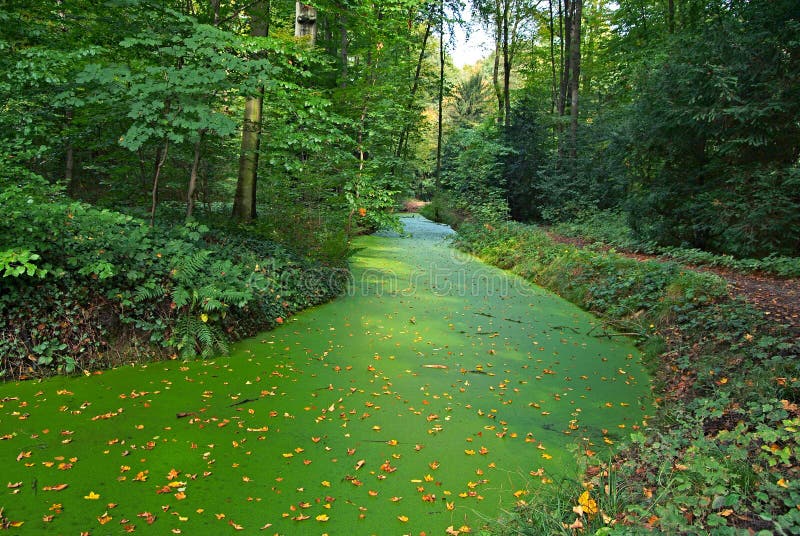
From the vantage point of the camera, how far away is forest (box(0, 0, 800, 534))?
256cm

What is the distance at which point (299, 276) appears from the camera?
601 cm

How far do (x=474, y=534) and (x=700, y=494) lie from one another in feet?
3.28

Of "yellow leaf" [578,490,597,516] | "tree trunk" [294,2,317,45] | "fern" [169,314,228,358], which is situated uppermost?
"tree trunk" [294,2,317,45]

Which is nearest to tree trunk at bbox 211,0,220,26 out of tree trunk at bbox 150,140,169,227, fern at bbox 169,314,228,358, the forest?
the forest

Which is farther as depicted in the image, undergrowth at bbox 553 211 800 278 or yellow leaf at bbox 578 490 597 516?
undergrowth at bbox 553 211 800 278

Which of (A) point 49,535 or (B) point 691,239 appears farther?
(B) point 691,239

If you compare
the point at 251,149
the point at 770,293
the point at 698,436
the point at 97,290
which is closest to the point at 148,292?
the point at 97,290

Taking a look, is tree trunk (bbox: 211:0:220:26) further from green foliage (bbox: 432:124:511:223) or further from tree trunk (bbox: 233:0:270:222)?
green foliage (bbox: 432:124:511:223)

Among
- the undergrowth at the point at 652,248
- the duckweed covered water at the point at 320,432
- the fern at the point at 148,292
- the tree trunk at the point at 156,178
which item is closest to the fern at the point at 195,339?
the duckweed covered water at the point at 320,432

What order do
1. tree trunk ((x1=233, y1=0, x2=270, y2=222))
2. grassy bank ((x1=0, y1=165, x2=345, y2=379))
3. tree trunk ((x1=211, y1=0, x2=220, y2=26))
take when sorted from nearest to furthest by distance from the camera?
grassy bank ((x1=0, y1=165, x2=345, y2=379)) < tree trunk ((x1=211, y1=0, x2=220, y2=26)) < tree trunk ((x1=233, y1=0, x2=270, y2=222))

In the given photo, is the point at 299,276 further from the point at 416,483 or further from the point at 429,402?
the point at 416,483

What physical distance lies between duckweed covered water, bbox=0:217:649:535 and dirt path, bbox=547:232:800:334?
1178 millimetres

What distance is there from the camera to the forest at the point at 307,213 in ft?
8.39

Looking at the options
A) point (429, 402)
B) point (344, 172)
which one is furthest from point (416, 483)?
point (344, 172)
